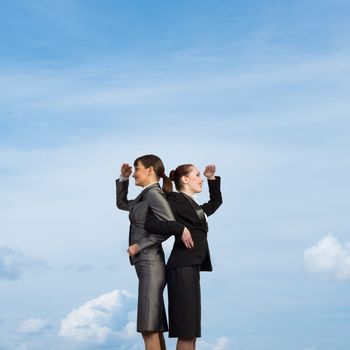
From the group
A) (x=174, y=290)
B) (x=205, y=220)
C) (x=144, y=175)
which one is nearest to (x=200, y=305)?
(x=174, y=290)

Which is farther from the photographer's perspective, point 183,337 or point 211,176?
point 211,176

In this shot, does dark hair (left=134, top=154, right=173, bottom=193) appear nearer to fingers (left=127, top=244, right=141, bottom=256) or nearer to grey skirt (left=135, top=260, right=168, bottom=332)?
fingers (left=127, top=244, right=141, bottom=256)

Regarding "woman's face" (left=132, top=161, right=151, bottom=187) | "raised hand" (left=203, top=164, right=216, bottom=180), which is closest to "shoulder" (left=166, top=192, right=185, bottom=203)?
"woman's face" (left=132, top=161, right=151, bottom=187)

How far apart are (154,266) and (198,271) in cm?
45

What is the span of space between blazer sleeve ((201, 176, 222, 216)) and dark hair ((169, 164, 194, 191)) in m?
0.61

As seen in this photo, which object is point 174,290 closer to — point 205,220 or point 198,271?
point 198,271

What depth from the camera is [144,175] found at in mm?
7340

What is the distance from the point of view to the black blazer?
6992 mm

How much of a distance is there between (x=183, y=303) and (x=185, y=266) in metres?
0.35

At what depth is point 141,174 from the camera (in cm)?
735

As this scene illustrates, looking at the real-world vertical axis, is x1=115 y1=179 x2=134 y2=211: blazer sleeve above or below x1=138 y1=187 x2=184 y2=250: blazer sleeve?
above

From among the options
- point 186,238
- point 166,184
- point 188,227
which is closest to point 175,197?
point 166,184

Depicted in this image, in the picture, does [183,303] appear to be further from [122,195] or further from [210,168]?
[210,168]

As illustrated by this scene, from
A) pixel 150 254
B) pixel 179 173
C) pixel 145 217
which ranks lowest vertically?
pixel 150 254
